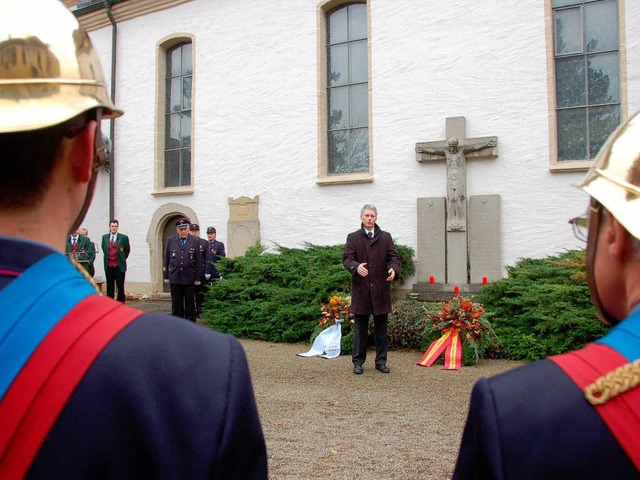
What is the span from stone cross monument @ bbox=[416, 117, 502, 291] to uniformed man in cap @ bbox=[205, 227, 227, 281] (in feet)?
13.1

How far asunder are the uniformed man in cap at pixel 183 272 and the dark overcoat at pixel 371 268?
4188mm

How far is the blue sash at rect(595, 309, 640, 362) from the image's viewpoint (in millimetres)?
1054

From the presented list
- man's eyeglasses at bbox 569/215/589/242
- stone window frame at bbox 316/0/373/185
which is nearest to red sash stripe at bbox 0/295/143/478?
man's eyeglasses at bbox 569/215/589/242

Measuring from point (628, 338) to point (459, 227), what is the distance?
10577mm

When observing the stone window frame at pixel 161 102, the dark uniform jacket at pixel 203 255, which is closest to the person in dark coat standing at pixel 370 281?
the dark uniform jacket at pixel 203 255

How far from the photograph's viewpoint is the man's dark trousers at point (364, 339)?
24.4ft

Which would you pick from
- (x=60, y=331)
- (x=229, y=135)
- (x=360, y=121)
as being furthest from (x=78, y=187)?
(x=229, y=135)

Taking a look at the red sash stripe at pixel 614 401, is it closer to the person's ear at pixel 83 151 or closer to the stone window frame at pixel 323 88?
the person's ear at pixel 83 151

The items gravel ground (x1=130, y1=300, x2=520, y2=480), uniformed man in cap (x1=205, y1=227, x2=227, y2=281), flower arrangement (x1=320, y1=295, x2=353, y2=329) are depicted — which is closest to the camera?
gravel ground (x1=130, y1=300, x2=520, y2=480)

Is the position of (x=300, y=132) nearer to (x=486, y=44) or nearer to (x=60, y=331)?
(x=486, y=44)

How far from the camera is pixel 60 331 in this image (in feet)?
3.09

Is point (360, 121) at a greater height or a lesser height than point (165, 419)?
greater

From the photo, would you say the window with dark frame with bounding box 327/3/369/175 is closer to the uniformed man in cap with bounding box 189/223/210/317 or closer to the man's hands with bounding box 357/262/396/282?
the uniformed man in cap with bounding box 189/223/210/317

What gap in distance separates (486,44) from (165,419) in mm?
11924
